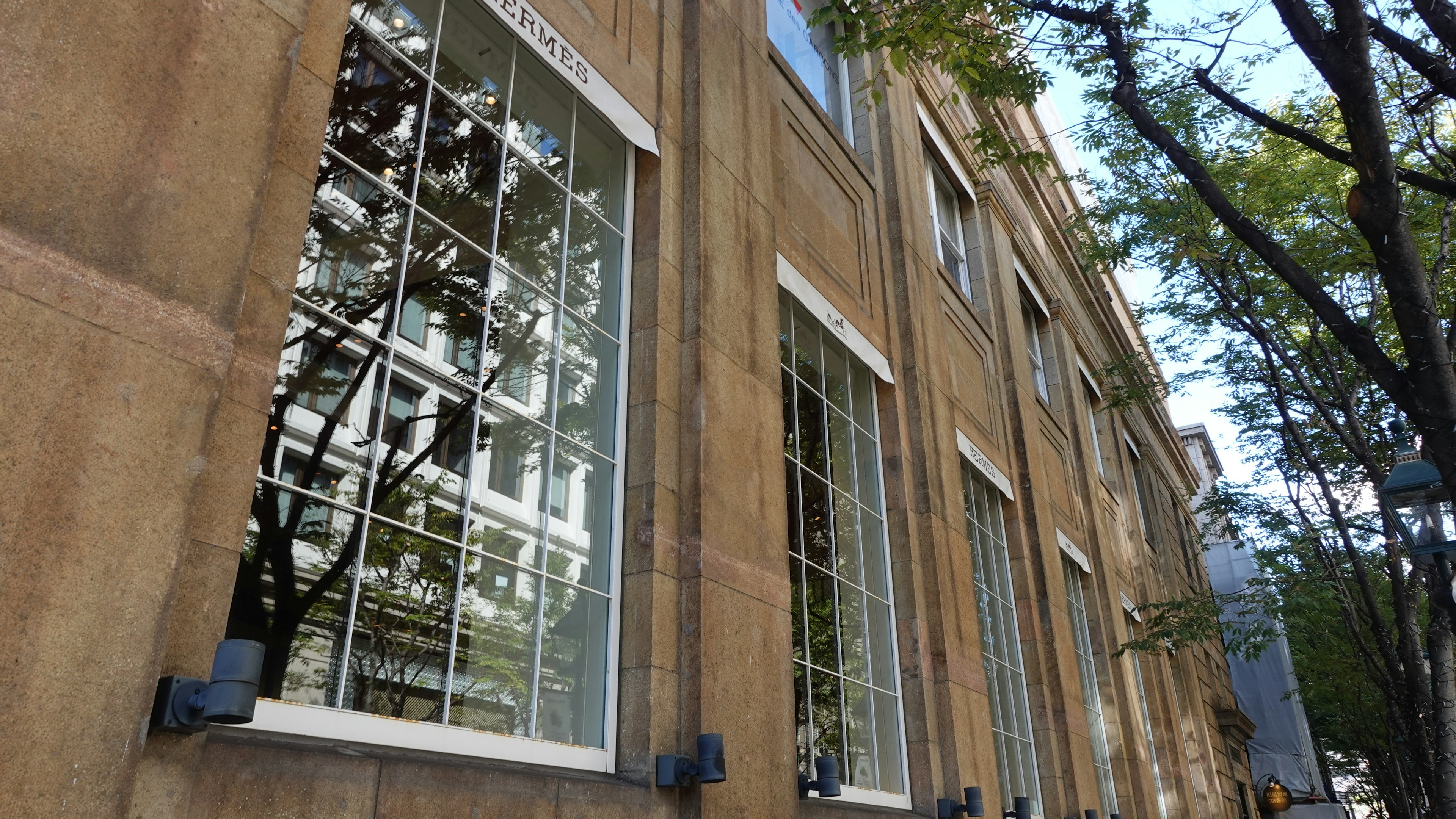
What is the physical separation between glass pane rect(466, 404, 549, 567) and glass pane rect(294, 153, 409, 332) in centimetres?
72

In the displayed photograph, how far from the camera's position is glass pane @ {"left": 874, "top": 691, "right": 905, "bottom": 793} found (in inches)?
313

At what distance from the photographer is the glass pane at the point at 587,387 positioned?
5406 mm

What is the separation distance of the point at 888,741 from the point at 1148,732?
462 inches

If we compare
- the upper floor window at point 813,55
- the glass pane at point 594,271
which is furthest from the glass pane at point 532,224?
the upper floor window at point 813,55

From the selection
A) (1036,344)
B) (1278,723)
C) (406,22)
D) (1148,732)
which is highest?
(1036,344)

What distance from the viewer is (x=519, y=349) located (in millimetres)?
5137

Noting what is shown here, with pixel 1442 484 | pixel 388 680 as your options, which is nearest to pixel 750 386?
pixel 388 680

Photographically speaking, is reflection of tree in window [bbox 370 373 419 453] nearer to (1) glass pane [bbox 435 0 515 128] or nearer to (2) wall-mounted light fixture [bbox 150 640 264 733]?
(2) wall-mounted light fixture [bbox 150 640 264 733]

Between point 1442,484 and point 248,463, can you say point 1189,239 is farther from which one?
point 248,463

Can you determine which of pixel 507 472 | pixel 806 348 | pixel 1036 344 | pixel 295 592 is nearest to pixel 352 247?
pixel 507 472

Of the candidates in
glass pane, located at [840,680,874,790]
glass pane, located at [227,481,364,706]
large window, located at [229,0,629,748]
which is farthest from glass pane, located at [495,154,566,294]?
glass pane, located at [840,680,874,790]

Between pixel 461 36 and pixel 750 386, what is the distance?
8.83ft

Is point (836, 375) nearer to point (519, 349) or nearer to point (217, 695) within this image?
point (519, 349)

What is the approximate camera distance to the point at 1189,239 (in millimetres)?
13070
